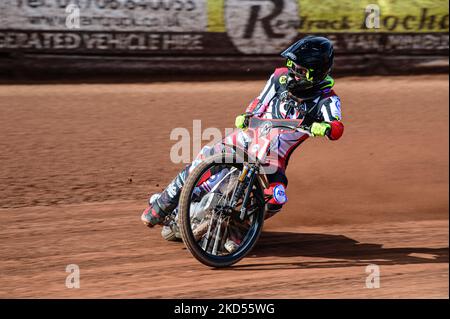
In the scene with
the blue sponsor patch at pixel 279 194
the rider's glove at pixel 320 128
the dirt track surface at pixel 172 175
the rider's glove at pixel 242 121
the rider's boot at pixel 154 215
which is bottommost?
the dirt track surface at pixel 172 175

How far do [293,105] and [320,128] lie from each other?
21.0 inches

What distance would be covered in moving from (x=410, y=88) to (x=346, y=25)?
148 cm

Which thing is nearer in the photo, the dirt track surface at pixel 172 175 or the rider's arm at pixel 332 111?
the dirt track surface at pixel 172 175

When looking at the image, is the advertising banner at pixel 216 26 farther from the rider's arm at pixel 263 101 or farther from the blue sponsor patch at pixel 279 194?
the blue sponsor patch at pixel 279 194

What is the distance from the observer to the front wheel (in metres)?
5.62

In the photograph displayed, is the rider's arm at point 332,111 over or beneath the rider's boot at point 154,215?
over

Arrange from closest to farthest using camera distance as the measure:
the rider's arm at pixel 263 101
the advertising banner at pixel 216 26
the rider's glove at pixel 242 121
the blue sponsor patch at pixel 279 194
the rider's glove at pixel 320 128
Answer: the rider's glove at pixel 320 128 → the blue sponsor patch at pixel 279 194 → the rider's glove at pixel 242 121 → the rider's arm at pixel 263 101 → the advertising banner at pixel 216 26

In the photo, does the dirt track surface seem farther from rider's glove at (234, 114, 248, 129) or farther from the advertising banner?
rider's glove at (234, 114, 248, 129)

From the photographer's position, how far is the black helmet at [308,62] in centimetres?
584

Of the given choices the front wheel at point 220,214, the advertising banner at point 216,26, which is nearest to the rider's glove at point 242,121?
the front wheel at point 220,214

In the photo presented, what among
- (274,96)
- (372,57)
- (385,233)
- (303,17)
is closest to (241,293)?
(274,96)

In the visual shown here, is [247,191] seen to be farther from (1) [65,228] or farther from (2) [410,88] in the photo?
(2) [410,88]

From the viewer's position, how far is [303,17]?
11391mm

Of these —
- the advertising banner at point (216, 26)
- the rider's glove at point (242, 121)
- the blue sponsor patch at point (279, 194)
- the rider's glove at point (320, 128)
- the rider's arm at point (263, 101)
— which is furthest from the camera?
the advertising banner at point (216, 26)
